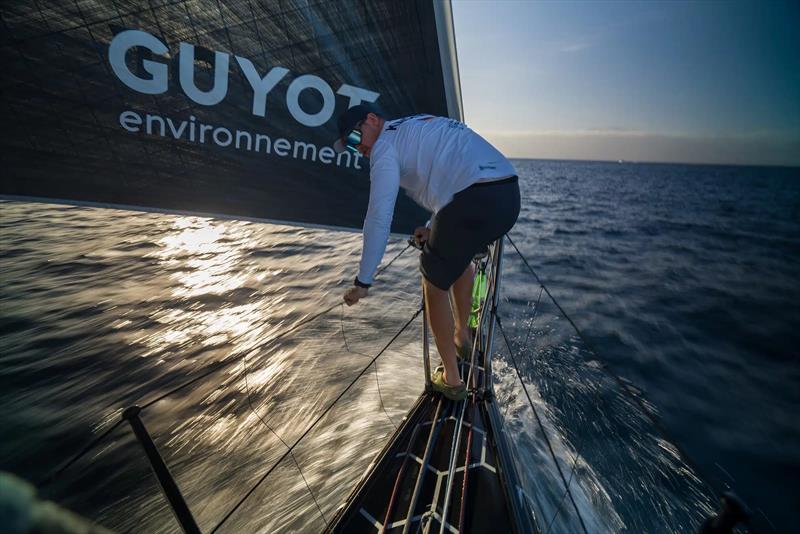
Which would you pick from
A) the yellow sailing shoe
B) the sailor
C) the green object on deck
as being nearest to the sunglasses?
the sailor

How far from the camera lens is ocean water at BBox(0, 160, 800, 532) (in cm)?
219

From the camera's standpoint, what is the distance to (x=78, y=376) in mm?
2945

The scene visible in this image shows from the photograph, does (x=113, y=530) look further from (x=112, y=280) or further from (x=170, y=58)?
(x=112, y=280)

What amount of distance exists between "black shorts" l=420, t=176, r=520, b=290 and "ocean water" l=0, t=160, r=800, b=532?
0.66 meters

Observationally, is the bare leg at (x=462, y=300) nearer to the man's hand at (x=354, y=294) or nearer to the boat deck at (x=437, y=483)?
the boat deck at (x=437, y=483)

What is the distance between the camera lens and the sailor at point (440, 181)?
149 cm

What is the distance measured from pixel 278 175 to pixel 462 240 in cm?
114

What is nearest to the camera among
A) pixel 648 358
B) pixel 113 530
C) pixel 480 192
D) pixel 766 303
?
pixel 480 192

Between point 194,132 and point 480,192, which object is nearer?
point 480,192

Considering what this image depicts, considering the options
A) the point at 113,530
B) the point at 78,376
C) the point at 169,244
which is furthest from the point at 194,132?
the point at 169,244

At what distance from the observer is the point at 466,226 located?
1.59 m

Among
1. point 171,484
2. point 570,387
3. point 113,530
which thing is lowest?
point 570,387

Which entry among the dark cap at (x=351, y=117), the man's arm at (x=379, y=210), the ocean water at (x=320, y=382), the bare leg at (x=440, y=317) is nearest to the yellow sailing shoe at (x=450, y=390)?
the bare leg at (x=440, y=317)

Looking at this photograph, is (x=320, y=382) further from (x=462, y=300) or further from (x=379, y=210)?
(x=379, y=210)
